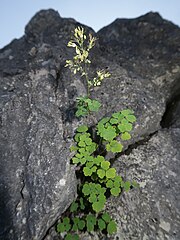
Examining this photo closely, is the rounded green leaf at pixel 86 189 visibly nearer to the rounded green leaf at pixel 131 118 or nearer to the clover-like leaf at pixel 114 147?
the clover-like leaf at pixel 114 147

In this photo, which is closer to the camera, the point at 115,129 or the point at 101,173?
the point at 101,173

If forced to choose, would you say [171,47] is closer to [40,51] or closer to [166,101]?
[166,101]

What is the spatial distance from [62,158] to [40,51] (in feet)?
7.40

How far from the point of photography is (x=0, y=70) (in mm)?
3805

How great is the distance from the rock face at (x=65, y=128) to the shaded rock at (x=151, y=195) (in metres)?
0.01

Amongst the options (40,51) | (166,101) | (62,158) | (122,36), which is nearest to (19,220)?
(62,158)

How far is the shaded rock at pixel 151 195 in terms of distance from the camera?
2551mm

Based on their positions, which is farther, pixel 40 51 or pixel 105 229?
pixel 40 51

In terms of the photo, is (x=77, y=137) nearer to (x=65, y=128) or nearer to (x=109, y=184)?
(x=65, y=128)

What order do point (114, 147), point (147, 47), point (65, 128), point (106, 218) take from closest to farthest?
point (106, 218) → point (114, 147) → point (65, 128) → point (147, 47)

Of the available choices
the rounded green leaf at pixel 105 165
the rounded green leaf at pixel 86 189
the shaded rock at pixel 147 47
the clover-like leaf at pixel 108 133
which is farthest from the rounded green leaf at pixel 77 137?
the shaded rock at pixel 147 47

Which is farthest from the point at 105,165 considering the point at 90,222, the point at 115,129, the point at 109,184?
the point at 90,222

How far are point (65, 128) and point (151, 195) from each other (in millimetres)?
1428

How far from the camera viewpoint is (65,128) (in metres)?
3.01
